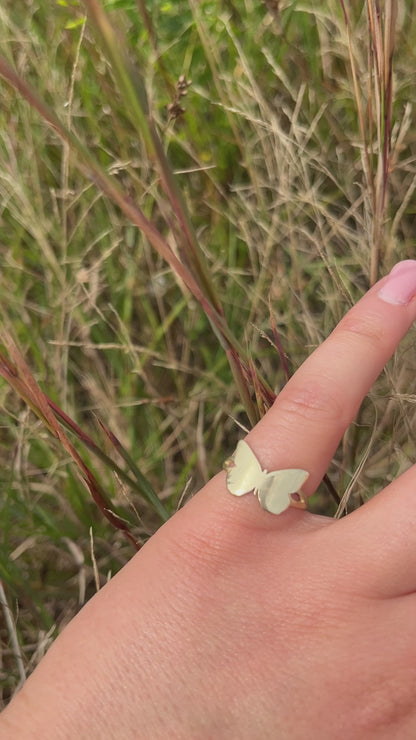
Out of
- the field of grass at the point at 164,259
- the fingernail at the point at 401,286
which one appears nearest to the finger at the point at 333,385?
the fingernail at the point at 401,286

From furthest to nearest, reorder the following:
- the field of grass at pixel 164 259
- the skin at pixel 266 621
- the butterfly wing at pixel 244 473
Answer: the field of grass at pixel 164 259
the butterfly wing at pixel 244 473
the skin at pixel 266 621

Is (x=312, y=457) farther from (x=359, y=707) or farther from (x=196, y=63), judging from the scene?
(x=196, y=63)

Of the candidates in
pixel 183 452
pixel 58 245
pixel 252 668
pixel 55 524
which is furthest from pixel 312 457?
pixel 58 245

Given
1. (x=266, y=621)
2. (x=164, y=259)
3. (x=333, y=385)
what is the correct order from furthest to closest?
(x=164, y=259), (x=333, y=385), (x=266, y=621)

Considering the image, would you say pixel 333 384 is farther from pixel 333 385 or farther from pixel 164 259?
pixel 164 259

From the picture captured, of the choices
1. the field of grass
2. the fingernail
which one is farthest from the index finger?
the field of grass

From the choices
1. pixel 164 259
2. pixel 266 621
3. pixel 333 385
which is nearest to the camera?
pixel 266 621

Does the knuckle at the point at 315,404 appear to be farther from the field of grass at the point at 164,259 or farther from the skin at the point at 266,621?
the field of grass at the point at 164,259

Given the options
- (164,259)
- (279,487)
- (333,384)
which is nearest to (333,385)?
(333,384)
